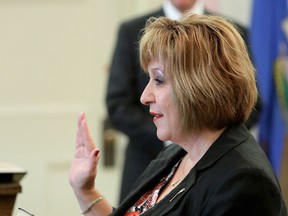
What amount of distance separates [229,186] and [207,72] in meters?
0.33

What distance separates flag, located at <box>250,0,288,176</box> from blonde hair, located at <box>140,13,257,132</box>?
1853 mm

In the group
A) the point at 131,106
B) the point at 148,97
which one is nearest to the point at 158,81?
the point at 148,97

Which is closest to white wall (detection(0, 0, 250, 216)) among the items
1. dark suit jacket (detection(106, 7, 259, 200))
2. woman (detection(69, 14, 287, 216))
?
dark suit jacket (detection(106, 7, 259, 200))

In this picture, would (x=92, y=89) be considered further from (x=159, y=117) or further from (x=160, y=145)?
(x=159, y=117)

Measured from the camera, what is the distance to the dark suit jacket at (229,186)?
2.03 m

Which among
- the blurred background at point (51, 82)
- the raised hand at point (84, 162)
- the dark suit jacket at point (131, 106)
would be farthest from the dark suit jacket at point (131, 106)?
the blurred background at point (51, 82)

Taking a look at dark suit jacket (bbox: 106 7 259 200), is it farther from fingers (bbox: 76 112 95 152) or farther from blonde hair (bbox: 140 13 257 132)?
blonde hair (bbox: 140 13 257 132)

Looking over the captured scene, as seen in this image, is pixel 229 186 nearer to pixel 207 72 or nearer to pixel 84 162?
pixel 207 72

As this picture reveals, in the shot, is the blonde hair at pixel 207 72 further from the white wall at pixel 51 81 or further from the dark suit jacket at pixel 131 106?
the white wall at pixel 51 81

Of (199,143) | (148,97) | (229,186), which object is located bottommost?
(229,186)

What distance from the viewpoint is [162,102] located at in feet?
7.47

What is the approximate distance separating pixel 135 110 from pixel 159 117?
1.51 metres

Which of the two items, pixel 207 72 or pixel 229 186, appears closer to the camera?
pixel 229 186

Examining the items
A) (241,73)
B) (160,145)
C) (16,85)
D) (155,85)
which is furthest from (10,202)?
(16,85)
